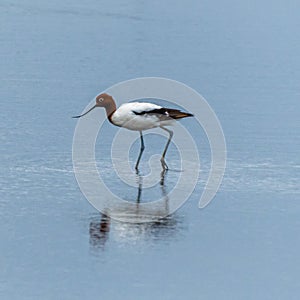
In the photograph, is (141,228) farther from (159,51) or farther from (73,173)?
(159,51)

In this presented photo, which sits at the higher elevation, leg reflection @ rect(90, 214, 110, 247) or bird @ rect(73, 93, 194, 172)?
bird @ rect(73, 93, 194, 172)

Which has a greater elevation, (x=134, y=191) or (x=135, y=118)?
(x=135, y=118)

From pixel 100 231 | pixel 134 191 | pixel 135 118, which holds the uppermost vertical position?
pixel 135 118

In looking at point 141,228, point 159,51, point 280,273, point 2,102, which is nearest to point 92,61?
point 159,51

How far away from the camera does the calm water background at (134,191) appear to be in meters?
8.66

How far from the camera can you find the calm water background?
8.66 meters


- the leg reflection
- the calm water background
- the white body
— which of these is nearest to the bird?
the white body

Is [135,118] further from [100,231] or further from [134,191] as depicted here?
[100,231]

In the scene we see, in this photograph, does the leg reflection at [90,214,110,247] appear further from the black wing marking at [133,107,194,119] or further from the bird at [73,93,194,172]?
the black wing marking at [133,107,194,119]

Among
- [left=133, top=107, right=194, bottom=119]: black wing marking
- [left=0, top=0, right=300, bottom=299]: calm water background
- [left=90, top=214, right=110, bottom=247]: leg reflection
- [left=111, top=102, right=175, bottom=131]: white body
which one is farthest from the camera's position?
[left=133, top=107, right=194, bottom=119]: black wing marking

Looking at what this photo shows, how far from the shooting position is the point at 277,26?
25.3 metres

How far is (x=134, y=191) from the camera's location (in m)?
11.4

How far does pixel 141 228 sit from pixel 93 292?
1.85 meters

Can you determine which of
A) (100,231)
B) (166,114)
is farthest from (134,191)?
(100,231)
